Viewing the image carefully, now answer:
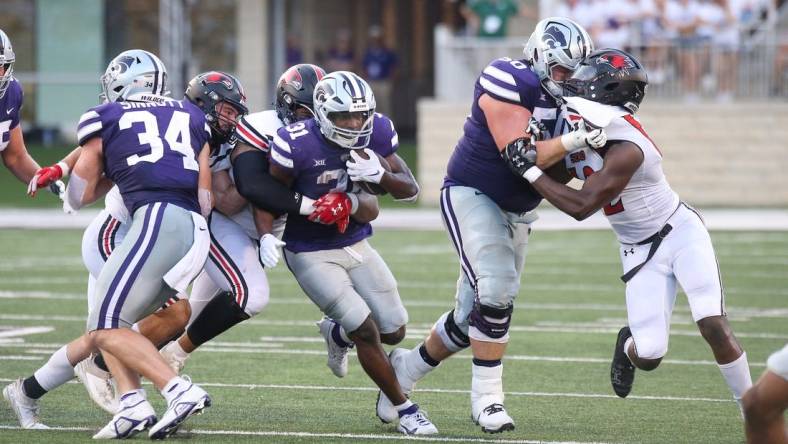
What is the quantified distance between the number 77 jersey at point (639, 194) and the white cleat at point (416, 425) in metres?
1.19

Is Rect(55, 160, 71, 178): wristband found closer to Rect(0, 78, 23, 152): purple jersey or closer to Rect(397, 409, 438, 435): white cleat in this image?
Rect(0, 78, 23, 152): purple jersey

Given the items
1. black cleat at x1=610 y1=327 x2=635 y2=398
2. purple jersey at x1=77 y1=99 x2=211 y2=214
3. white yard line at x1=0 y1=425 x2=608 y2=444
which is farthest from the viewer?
black cleat at x1=610 y1=327 x2=635 y2=398

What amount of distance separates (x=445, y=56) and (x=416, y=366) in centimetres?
1235

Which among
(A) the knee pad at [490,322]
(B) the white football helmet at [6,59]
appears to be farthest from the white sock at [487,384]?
(B) the white football helmet at [6,59]

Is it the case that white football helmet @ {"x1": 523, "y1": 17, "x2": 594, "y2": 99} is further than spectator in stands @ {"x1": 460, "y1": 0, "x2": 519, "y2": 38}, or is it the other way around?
spectator in stands @ {"x1": 460, "y1": 0, "x2": 519, "y2": 38}

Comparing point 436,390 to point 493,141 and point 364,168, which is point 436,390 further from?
point 364,168

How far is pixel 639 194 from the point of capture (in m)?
6.07

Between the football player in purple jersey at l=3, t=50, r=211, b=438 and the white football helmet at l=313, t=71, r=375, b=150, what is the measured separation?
514 mm

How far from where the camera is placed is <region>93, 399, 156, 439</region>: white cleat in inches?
217

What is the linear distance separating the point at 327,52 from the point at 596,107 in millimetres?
19820

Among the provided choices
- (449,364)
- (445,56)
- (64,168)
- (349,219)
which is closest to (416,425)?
(349,219)

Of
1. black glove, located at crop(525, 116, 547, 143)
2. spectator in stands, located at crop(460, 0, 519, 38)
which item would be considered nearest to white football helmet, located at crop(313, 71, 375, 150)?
black glove, located at crop(525, 116, 547, 143)

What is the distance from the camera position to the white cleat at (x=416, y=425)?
5.91m

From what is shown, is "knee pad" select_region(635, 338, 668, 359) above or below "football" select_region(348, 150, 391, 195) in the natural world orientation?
below
